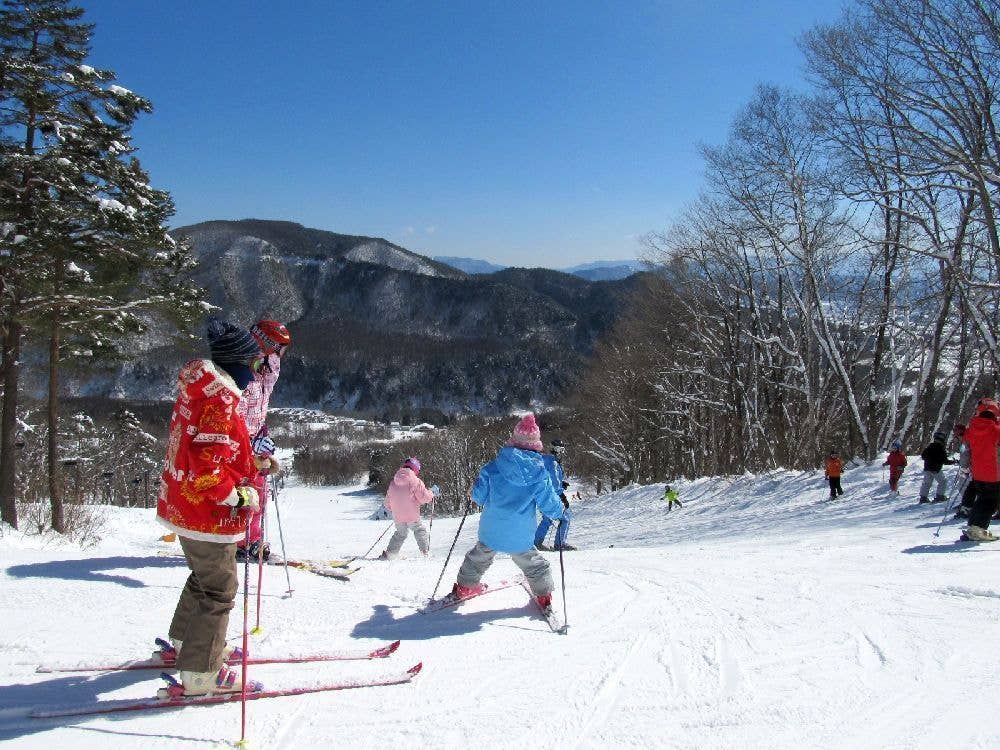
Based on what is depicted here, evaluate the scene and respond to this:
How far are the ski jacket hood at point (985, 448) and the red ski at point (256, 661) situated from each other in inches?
265

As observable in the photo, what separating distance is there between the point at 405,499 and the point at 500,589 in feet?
11.5

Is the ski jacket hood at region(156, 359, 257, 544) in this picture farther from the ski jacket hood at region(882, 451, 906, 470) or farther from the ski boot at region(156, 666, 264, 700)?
the ski jacket hood at region(882, 451, 906, 470)

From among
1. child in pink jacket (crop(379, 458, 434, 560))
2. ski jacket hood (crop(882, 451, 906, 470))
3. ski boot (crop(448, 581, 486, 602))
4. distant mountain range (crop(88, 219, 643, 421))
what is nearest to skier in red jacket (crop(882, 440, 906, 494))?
ski jacket hood (crop(882, 451, 906, 470))

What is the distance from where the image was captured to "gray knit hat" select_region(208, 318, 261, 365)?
119 inches

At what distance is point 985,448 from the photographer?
22.0 ft

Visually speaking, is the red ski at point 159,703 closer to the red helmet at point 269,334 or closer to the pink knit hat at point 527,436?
the pink knit hat at point 527,436

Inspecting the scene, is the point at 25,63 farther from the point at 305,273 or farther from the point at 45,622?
the point at 305,273

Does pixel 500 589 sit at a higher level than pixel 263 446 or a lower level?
lower

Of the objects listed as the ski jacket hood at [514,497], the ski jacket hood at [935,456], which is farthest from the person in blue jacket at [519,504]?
the ski jacket hood at [935,456]

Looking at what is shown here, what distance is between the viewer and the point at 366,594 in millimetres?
4855

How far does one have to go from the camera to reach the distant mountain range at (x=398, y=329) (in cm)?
13338

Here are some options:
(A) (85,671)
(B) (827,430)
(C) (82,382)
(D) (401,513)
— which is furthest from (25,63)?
(B) (827,430)

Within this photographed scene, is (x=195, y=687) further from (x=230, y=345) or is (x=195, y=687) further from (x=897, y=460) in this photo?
(x=897, y=460)

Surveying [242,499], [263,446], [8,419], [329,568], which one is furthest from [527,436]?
[8,419]
